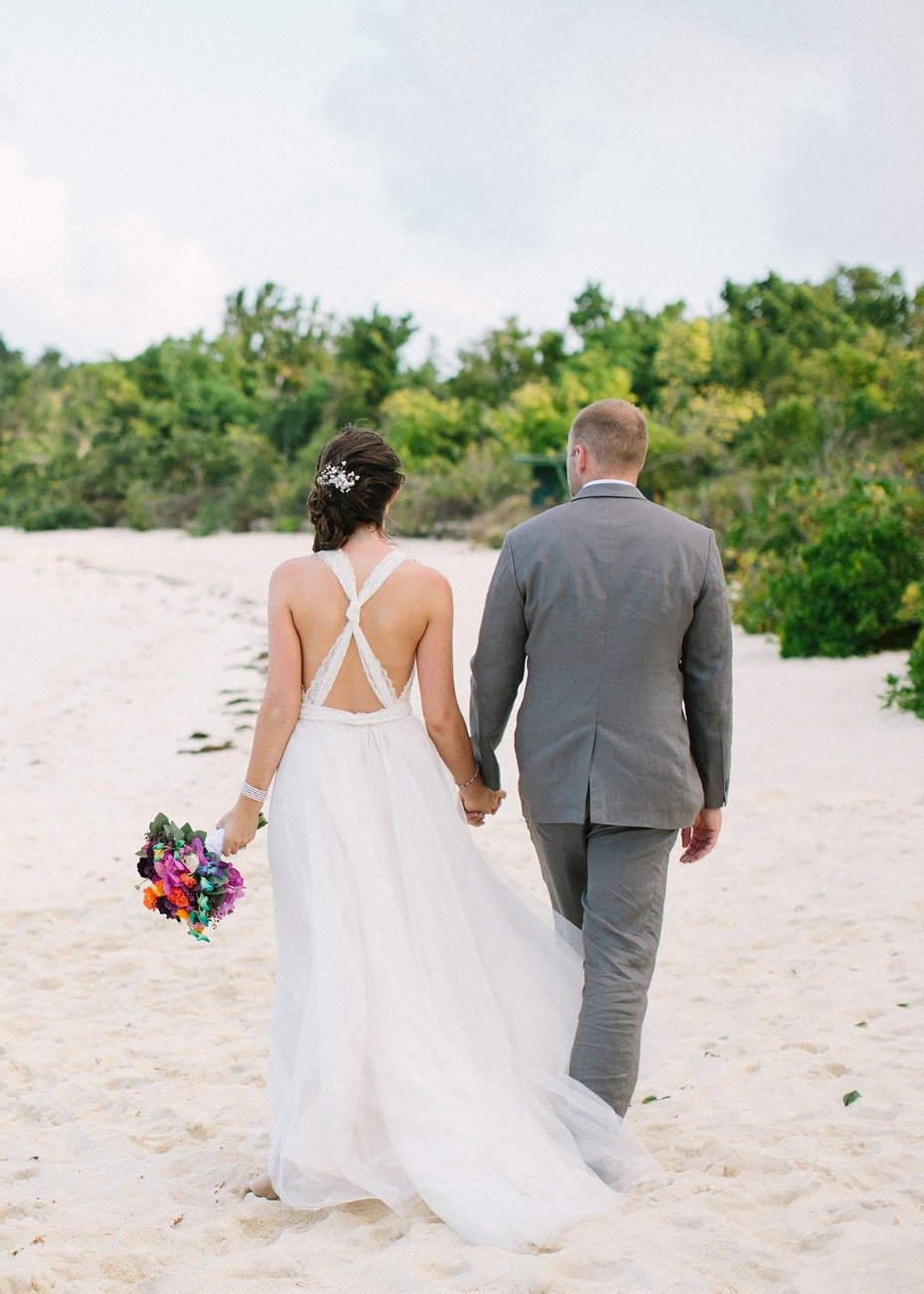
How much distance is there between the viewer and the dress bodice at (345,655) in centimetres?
301

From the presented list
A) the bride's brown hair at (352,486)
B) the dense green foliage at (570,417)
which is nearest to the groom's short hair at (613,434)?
the bride's brown hair at (352,486)

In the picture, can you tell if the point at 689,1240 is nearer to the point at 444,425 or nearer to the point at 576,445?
the point at 576,445

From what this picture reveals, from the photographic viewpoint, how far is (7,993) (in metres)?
4.80

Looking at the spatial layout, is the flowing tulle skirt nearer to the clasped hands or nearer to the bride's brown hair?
the clasped hands

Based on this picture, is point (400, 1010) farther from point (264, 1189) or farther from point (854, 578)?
point (854, 578)

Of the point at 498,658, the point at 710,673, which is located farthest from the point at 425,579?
the point at 710,673

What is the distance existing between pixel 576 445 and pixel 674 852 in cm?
394

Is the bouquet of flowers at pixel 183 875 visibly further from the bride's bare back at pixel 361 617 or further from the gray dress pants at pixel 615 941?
the gray dress pants at pixel 615 941

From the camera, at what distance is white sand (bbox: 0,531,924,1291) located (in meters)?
2.65

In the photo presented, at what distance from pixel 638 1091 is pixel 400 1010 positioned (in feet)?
3.70

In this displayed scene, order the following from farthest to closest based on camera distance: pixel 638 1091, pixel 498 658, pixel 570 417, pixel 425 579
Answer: pixel 570 417 < pixel 638 1091 < pixel 498 658 < pixel 425 579

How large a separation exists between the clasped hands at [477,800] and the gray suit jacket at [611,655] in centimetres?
15

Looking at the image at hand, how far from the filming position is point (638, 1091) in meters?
3.72

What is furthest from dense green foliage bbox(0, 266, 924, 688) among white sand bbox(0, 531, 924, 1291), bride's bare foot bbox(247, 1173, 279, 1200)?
bride's bare foot bbox(247, 1173, 279, 1200)
